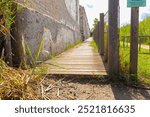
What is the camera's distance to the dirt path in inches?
119

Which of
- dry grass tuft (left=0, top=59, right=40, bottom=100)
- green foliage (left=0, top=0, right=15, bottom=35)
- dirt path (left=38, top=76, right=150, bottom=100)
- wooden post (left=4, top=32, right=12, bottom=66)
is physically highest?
green foliage (left=0, top=0, right=15, bottom=35)

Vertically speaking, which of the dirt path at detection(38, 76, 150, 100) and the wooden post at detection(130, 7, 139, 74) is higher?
the wooden post at detection(130, 7, 139, 74)

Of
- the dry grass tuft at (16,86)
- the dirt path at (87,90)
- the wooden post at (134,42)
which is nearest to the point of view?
the dry grass tuft at (16,86)

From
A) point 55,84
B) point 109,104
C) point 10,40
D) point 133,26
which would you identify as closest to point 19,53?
point 10,40

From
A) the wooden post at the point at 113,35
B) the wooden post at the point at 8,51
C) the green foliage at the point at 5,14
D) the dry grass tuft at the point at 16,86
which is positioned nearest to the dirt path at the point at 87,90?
the dry grass tuft at the point at 16,86

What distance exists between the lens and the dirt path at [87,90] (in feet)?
9.88

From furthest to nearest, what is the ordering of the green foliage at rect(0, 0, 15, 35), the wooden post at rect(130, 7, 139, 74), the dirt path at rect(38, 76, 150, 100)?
the wooden post at rect(130, 7, 139, 74) → the green foliage at rect(0, 0, 15, 35) → the dirt path at rect(38, 76, 150, 100)

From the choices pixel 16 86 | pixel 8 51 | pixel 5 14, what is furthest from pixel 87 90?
pixel 5 14

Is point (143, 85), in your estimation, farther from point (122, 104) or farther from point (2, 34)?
A: point (2, 34)

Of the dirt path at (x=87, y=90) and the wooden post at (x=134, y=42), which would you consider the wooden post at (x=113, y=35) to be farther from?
the dirt path at (x=87, y=90)

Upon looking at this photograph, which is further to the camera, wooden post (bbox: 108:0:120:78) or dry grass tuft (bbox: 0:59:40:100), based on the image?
wooden post (bbox: 108:0:120:78)

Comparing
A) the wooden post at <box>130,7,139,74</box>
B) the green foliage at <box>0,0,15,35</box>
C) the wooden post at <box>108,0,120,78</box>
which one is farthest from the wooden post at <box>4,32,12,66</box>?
the wooden post at <box>130,7,139,74</box>

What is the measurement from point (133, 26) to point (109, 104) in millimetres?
1761

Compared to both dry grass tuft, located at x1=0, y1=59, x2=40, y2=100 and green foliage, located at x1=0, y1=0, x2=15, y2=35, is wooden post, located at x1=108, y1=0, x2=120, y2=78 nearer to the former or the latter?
dry grass tuft, located at x1=0, y1=59, x2=40, y2=100
